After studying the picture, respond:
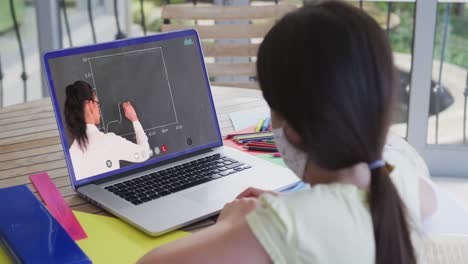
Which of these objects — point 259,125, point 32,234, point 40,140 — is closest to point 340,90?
point 32,234

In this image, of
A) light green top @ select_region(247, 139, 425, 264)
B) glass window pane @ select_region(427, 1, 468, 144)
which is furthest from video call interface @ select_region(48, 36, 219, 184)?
glass window pane @ select_region(427, 1, 468, 144)

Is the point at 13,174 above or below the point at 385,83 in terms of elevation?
below

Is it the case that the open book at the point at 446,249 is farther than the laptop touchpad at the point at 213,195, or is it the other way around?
the laptop touchpad at the point at 213,195

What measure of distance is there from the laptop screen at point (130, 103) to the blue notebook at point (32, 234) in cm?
12

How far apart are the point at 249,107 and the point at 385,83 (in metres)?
1.01

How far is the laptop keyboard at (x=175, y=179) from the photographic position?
1290mm

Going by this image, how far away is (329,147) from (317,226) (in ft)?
0.36

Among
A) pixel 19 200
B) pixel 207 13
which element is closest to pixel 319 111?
pixel 19 200

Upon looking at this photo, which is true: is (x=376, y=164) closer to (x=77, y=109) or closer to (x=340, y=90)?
(x=340, y=90)

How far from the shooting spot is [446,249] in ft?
3.13

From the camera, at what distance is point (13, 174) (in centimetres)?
144

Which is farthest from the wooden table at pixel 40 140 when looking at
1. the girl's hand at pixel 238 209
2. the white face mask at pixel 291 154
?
the white face mask at pixel 291 154

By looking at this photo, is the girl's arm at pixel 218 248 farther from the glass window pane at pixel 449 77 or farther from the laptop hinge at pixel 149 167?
the glass window pane at pixel 449 77

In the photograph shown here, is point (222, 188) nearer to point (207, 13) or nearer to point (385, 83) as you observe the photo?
point (385, 83)
